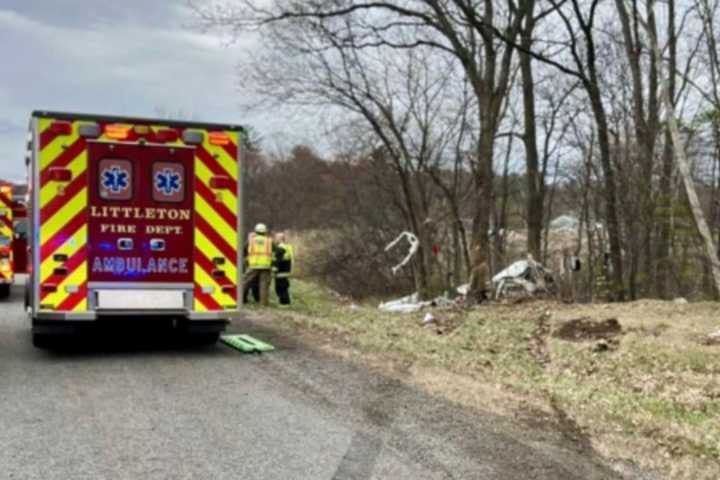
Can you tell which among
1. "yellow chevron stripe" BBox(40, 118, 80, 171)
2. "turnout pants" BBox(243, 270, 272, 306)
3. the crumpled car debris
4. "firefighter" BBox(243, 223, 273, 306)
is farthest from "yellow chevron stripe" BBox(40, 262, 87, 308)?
the crumpled car debris

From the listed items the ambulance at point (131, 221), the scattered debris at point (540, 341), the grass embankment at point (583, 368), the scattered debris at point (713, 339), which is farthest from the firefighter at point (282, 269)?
the scattered debris at point (713, 339)

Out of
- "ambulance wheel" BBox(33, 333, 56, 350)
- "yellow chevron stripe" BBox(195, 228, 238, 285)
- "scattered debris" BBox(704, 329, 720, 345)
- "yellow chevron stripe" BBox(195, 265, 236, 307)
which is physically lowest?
"scattered debris" BBox(704, 329, 720, 345)

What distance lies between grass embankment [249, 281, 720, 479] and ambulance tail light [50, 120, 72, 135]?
4.20 m

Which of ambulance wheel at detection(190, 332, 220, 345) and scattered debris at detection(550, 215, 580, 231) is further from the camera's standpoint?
scattered debris at detection(550, 215, 580, 231)

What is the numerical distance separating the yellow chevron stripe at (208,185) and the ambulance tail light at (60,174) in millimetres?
1440

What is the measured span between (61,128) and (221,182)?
6.21 feet

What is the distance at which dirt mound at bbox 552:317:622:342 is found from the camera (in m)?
11.7

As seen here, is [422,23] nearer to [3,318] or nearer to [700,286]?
[700,286]

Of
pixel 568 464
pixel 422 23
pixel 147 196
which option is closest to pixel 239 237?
pixel 147 196

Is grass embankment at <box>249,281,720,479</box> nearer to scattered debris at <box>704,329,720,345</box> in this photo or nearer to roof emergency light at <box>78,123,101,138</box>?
scattered debris at <box>704,329,720,345</box>

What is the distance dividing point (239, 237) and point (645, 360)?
506 cm

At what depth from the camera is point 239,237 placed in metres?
9.76

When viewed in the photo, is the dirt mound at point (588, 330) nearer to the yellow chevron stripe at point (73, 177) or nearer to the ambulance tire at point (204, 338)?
the ambulance tire at point (204, 338)

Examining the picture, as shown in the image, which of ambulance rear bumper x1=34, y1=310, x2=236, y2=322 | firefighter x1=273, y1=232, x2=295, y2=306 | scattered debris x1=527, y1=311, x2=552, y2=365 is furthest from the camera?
firefighter x1=273, y1=232, x2=295, y2=306
